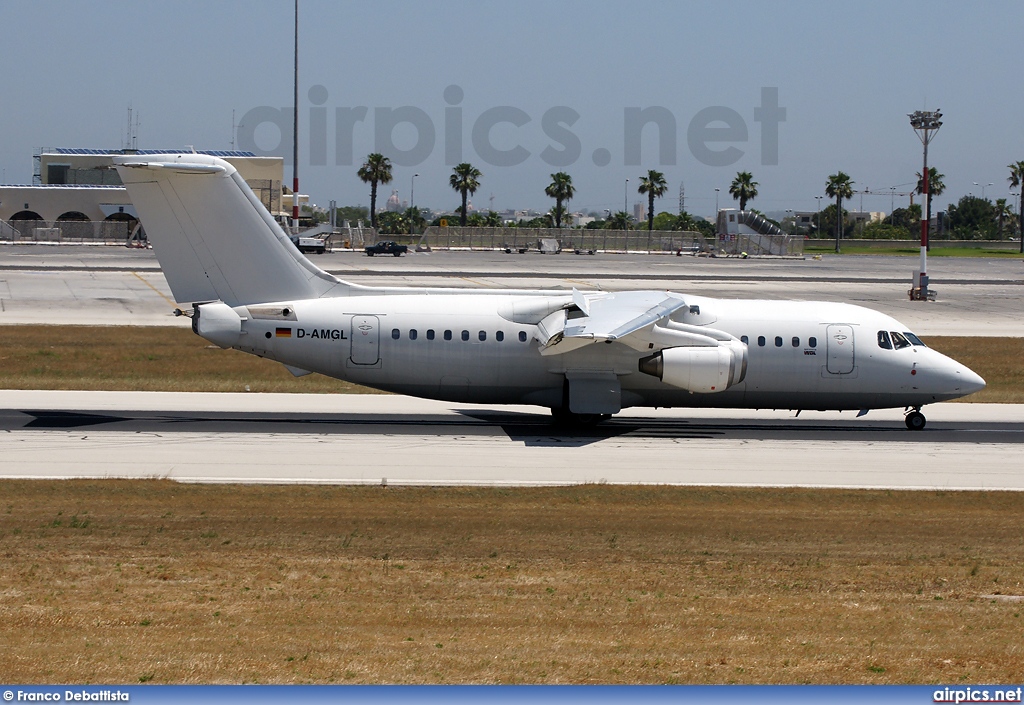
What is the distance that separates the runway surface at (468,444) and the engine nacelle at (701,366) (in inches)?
54.6

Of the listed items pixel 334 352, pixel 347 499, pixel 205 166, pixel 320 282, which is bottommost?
pixel 347 499

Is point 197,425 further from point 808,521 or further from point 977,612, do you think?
A: point 977,612

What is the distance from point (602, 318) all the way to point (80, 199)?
120m

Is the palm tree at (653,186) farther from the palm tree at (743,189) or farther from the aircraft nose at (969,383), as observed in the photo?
the aircraft nose at (969,383)

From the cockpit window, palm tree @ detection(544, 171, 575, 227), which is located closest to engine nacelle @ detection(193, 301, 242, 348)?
the cockpit window

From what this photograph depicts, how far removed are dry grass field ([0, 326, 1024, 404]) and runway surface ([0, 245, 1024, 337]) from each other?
4511mm

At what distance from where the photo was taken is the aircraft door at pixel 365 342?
25641 mm

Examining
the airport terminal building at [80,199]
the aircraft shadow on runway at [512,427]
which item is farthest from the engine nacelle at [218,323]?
the airport terminal building at [80,199]

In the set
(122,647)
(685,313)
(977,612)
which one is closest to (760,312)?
(685,313)

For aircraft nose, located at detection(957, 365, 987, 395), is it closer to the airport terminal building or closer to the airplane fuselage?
the airplane fuselage

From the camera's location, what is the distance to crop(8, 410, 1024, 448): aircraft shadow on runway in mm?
25094

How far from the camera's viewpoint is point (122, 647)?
34.3ft

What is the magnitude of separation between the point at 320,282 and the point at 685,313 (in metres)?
8.96

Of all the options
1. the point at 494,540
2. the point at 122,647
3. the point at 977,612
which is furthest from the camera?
the point at 494,540
